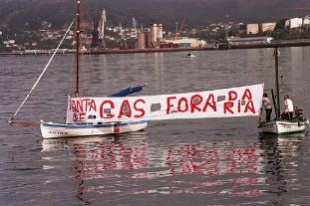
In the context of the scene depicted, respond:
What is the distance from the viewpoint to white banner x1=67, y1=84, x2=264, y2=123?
137ft

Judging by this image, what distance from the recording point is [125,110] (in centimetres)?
4406

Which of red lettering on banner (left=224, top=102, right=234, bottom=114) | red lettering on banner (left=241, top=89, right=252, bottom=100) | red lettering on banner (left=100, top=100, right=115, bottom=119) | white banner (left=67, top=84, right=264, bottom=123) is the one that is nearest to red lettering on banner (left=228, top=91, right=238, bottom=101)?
white banner (left=67, top=84, right=264, bottom=123)

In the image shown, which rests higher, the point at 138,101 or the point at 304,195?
the point at 138,101

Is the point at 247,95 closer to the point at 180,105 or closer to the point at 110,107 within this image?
the point at 180,105

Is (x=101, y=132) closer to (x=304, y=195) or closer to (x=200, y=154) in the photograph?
(x=200, y=154)

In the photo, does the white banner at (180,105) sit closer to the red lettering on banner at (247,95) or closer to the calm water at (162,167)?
the red lettering on banner at (247,95)

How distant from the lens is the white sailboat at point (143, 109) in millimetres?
41688

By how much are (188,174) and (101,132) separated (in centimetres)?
1469

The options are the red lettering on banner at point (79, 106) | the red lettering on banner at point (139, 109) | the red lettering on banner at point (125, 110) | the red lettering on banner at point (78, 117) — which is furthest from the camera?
the red lettering on banner at point (78, 117)

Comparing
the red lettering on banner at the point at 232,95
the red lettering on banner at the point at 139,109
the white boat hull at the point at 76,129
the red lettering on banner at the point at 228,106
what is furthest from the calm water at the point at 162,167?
the red lettering on banner at the point at 232,95

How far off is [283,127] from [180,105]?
20.9 ft

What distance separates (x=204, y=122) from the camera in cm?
5384

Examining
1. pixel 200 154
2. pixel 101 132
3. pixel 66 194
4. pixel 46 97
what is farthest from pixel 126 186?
pixel 46 97

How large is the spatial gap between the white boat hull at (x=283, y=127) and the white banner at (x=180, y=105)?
2559 millimetres
